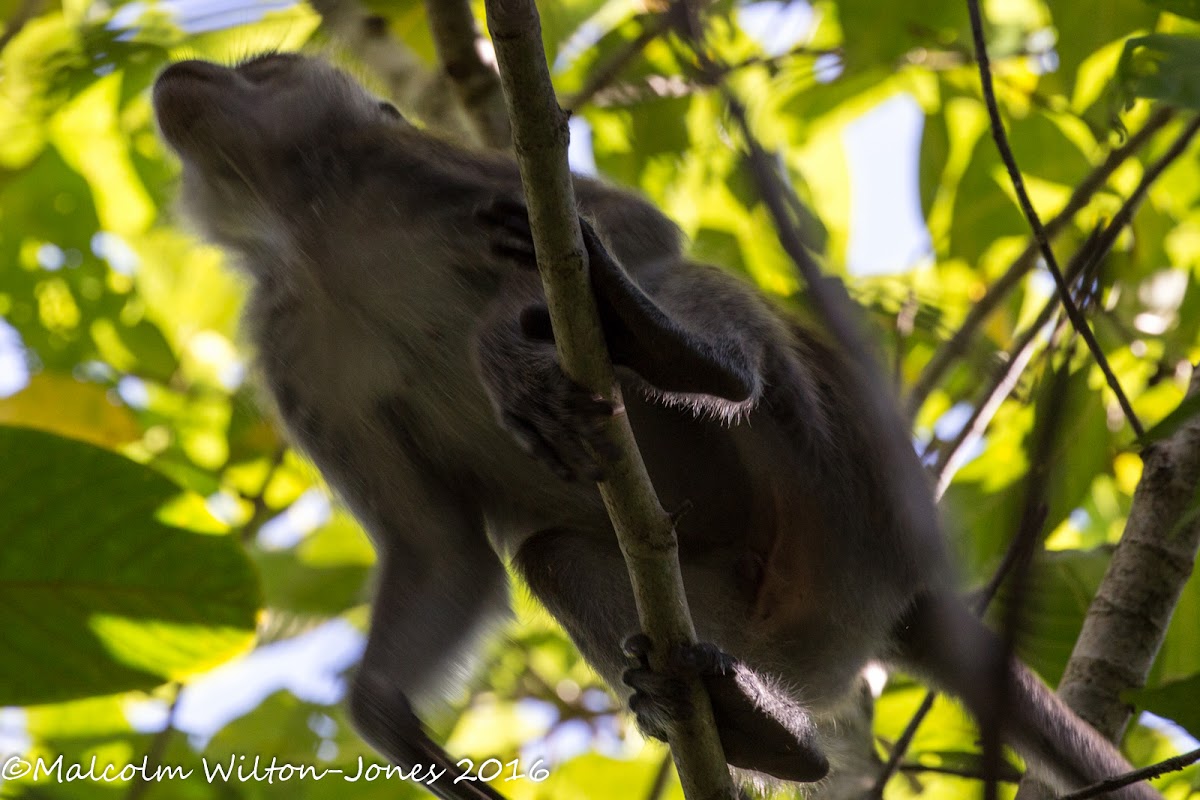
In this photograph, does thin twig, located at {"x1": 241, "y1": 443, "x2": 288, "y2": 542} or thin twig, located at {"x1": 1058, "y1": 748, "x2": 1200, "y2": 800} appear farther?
thin twig, located at {"x1": 241, "y1": 443, "x2": 288, "y2": 542}

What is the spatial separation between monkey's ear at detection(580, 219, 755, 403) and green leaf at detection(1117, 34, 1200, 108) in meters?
1.09

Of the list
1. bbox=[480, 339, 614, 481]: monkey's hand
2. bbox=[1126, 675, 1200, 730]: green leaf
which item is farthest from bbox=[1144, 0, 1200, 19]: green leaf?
bbox=[480, 339, 614, 481]: monkey's hand

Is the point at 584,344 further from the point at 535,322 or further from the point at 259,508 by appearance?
the point at 259,508

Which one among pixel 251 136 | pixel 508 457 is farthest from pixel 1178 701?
pixel 251 136

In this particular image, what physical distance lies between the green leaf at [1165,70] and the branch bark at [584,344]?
129cm

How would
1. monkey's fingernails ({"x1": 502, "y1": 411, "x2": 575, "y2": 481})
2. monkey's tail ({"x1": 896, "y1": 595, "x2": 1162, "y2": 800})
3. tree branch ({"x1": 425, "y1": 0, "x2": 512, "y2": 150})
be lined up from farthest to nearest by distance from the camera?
tree branch ({"x1": 425, "y1": 0, "x2": 512, "y2": 150}), monkey's tail ({"x1": 896, "y1": 595, "x2": 1162, "y2": 800}), monkey's fingernails ({"x1": 502, "y1": 411, "x2": 575, "y2": 481})

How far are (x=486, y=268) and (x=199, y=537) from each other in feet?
3.72

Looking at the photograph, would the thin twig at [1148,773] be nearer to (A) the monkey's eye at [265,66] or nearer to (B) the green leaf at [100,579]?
(B) the green leaf at [100,579]

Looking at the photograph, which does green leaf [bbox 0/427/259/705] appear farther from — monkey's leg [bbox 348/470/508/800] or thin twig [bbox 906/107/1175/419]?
thin twig [bbox 906/107/1175/419]

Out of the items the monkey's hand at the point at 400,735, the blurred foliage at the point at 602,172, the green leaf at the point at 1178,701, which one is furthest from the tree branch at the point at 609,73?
the green leaf at the point at 1178,701

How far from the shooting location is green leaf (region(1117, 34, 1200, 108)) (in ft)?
9.12

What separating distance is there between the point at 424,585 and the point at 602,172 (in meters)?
2.34

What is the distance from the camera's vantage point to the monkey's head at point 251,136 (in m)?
4.03

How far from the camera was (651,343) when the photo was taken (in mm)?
2936
